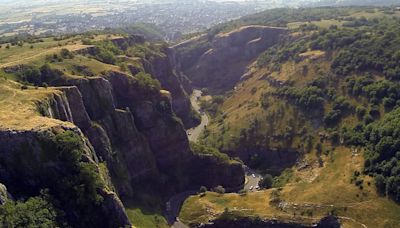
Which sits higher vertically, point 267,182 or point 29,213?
point 29,213

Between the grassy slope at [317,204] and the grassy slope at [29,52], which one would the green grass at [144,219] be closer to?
the grassy slope at [317,204]

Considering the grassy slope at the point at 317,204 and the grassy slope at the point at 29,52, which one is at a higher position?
the grassy slope at the point at 29,52

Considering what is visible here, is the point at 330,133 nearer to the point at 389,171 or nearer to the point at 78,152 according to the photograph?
the point at 389,171

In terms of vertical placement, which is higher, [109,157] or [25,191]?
[25,191]

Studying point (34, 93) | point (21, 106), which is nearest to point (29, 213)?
point (21, 106)

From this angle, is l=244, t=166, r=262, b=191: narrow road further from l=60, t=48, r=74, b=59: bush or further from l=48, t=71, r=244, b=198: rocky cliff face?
l=60, t=48, r=74, b=59: bush

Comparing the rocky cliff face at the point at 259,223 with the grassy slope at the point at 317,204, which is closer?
the grassy slope at the point at 317,204

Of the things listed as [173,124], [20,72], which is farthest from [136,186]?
[20,72]

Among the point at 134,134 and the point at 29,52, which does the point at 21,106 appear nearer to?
the point at 134,134

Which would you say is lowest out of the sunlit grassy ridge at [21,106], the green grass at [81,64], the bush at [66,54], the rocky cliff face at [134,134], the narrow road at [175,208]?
the narrow road at [175,208]

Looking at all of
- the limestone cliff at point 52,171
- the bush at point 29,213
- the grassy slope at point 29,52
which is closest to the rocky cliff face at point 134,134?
the grassy slope at point 29,52

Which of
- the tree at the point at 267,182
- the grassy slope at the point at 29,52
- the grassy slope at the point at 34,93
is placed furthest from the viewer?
the tree at the point at 267,182
